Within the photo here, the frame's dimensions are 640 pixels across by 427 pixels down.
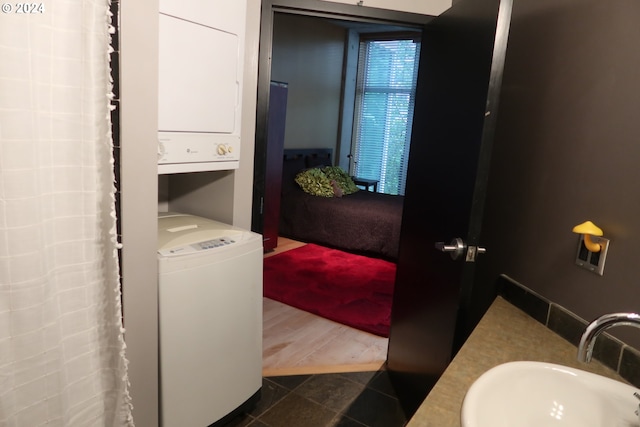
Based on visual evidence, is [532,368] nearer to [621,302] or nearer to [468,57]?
[621,302]

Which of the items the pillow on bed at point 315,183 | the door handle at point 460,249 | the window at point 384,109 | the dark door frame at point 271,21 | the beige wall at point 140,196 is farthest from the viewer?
the window at point 384,109

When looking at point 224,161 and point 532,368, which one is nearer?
point 532,368

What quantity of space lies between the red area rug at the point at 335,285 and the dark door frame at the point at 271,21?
1.34m

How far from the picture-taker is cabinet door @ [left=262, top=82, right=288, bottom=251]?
4.18 metres

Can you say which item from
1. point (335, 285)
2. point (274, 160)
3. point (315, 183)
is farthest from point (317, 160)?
point (335, 285)

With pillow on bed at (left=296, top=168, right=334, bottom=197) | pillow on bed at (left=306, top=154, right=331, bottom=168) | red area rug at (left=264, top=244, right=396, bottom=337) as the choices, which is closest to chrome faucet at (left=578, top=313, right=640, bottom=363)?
red area rug at (left=264, top=244, right=396, bottom=337)

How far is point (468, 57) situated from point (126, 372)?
1.65 metres

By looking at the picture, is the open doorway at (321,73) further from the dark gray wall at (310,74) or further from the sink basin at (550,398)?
the sink basin at (550,398)

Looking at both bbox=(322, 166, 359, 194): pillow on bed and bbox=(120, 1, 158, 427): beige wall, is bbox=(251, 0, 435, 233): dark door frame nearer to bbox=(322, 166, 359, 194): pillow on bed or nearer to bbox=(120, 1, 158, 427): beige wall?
bbox=(120, 1, 158, 427): beige wall

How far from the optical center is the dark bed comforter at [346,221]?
459 centimetres

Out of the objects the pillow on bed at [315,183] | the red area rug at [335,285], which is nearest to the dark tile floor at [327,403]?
the red area rug at [335,285]

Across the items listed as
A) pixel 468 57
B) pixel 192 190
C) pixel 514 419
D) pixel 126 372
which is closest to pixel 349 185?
pixel 192 190

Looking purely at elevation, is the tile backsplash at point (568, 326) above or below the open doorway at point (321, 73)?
below

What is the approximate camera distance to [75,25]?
1160mm
